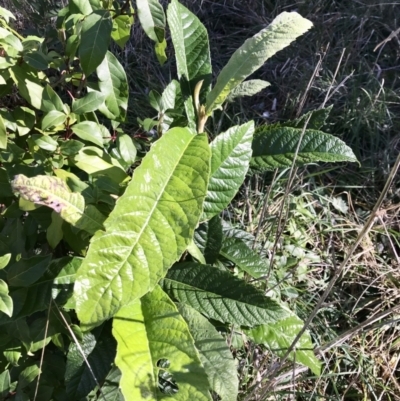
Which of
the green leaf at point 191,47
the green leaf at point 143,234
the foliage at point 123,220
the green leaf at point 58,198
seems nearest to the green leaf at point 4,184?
the foliage at point 123,220

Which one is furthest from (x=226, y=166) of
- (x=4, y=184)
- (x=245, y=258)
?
(x=4, y=184)

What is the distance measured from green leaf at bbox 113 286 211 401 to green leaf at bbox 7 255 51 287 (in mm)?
183

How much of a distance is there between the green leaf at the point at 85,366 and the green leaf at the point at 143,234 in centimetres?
27

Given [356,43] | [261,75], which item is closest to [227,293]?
[261,75]

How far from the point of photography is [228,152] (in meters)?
1.20

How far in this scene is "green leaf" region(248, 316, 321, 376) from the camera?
4.21 ft

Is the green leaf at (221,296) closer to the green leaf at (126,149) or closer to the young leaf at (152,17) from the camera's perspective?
the green leaf at (126,149)

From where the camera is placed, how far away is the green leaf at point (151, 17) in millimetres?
1083

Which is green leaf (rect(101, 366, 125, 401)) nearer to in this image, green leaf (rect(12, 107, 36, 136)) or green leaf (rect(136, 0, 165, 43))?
green leaf (rect(12, 107, 36, 136))

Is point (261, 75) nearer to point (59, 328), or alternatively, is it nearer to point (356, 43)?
point (356, 43)

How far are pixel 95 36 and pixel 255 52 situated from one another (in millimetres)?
334

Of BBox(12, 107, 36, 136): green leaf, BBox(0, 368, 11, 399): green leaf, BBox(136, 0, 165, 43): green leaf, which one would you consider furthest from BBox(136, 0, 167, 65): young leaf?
BBox(0, 368, 11, 399): green leaf

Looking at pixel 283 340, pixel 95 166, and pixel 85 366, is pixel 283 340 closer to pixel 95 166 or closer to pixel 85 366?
pixel 85 366

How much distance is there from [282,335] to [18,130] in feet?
2.61
